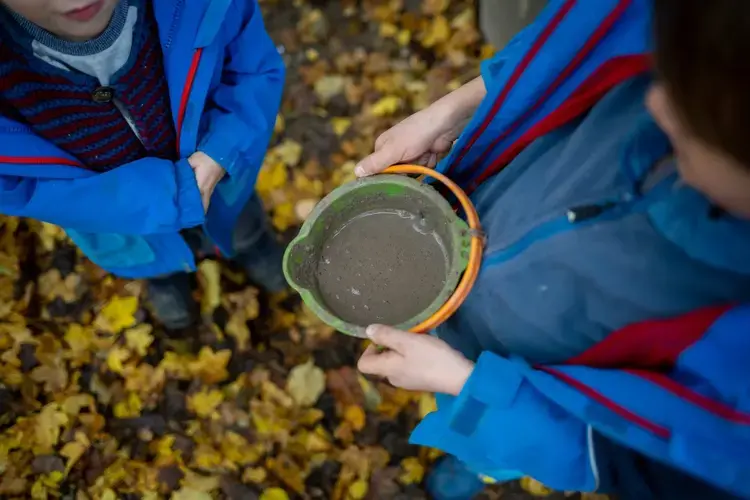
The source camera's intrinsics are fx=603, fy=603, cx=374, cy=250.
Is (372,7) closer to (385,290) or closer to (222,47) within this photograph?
(222,47)

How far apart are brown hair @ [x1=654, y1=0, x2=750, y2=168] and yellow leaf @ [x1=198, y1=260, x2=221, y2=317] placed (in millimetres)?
1361

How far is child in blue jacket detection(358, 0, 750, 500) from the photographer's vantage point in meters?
0.50

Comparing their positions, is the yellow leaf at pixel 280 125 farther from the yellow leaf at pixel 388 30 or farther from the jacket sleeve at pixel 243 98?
the jacket sleeve at pixel 243 98

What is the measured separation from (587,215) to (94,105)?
0.77 meters

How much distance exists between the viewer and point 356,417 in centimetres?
150

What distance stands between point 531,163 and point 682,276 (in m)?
0.26

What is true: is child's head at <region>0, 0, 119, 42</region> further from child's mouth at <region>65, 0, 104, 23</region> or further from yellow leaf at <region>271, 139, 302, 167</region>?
yellow leaf at <region>271, 139, 302, 167</region>

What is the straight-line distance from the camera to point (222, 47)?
1.02 metres

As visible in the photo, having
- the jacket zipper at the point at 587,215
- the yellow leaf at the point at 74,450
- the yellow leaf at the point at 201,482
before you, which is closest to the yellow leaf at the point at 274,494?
the yellow leaf at the point at 201,482

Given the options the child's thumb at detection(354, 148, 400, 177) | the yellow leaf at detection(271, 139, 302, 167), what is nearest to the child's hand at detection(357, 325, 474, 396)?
the child's thumb at detection(354, 148, 400, 177)

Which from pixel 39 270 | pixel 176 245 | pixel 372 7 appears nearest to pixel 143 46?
pixel 176 245

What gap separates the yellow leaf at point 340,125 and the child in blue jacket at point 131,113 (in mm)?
606

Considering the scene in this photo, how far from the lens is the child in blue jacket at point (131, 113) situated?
0.87m

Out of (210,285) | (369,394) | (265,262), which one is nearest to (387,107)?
(265,262)
